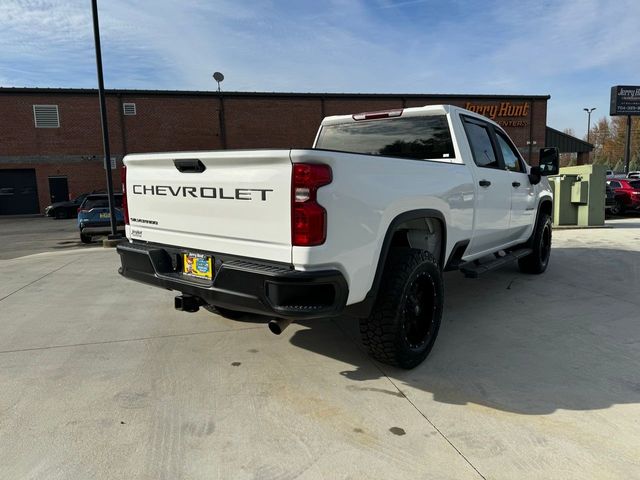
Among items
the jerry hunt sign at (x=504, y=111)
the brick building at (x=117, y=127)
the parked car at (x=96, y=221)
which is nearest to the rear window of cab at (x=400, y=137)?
the parked car at (x=96, y=221)

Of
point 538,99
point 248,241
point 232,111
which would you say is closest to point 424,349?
point 248,241

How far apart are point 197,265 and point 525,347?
9.23 feet

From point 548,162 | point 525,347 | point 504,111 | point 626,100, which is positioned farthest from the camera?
point 626,100

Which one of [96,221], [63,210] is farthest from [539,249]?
[63,210]

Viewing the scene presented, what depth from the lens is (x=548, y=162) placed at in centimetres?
590

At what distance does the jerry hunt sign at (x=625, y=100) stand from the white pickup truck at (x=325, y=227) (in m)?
50.7

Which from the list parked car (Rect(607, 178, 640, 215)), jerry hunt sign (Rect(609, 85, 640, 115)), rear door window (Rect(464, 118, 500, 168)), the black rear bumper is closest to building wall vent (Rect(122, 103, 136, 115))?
parked car (Rect(607, 178, 640, 215))

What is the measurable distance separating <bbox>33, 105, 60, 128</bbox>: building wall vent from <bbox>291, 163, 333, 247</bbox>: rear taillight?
2838 centimetres

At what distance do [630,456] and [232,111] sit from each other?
1093 inches

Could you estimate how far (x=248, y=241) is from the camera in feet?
9.53

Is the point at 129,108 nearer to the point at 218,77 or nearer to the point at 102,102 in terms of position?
the point at 218,77

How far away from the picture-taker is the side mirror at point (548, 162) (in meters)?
5.86

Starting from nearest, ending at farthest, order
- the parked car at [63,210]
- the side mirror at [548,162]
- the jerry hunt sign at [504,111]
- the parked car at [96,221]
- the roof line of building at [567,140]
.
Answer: the side mirror at [548,162]
the parked car at [96,221]
the parked car at [63,210]
the jerry hunt sign at [504,111]
the roof line of building at [567,140]

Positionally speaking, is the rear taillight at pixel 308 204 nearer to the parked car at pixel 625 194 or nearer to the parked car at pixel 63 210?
the parked car at pixel 625 194
